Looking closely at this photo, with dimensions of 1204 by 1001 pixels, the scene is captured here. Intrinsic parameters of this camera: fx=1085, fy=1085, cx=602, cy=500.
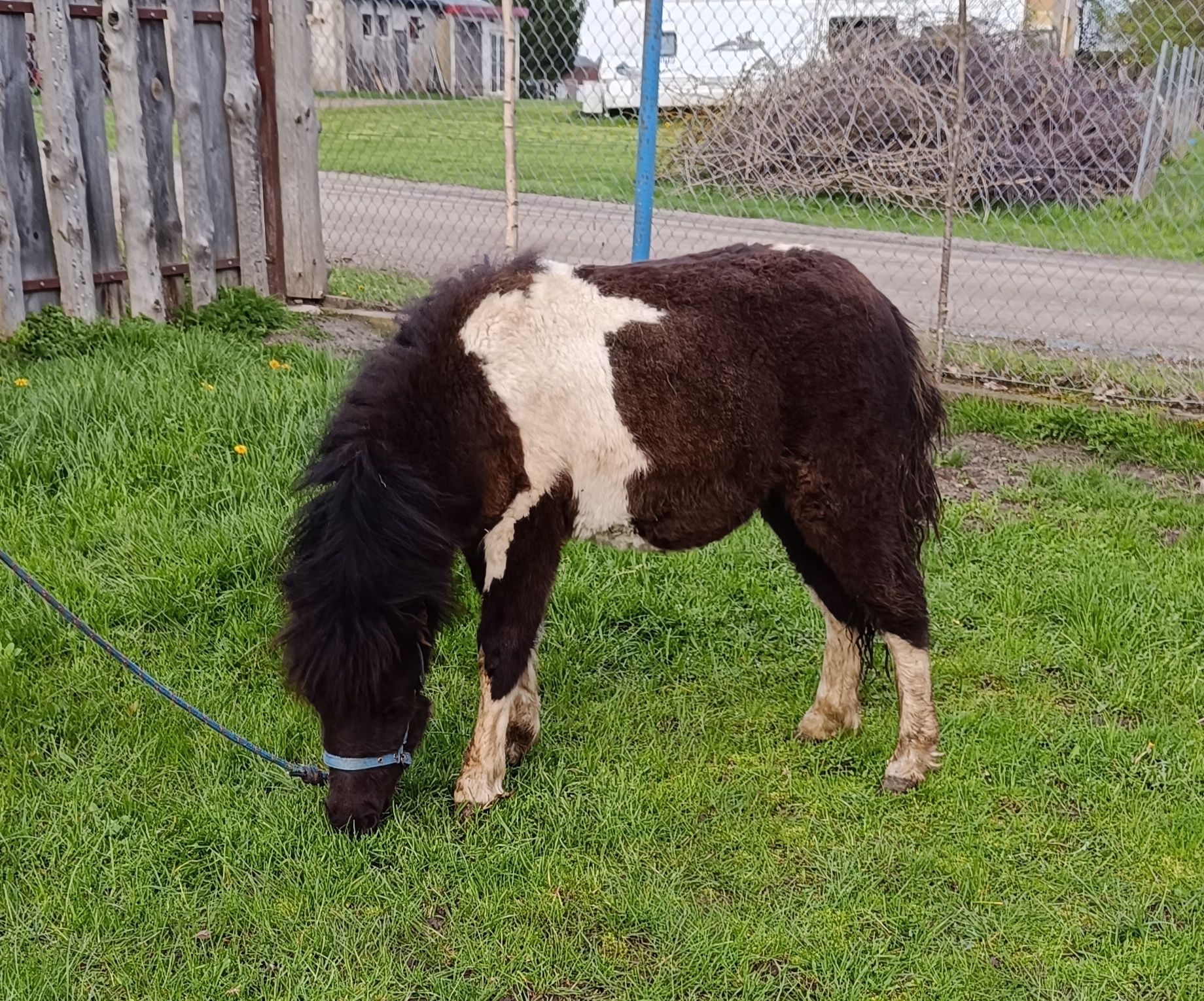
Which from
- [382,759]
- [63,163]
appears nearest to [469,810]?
[382,759]

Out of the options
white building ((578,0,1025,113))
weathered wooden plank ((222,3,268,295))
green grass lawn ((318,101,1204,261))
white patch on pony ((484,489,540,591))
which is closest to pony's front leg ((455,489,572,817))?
white patch on pony ((484,489,540,591))

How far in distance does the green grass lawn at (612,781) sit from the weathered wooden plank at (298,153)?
233cm

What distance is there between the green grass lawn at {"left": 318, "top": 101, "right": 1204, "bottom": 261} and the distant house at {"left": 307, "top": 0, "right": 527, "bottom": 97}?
198 millimetres

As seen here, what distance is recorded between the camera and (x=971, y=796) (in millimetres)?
3342

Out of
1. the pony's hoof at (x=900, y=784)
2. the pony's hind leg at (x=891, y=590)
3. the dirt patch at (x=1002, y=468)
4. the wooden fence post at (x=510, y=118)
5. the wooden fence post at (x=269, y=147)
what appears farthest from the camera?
the wooden fence post at (x=269, y=147)

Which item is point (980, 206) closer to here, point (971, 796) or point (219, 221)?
point (219, 221)

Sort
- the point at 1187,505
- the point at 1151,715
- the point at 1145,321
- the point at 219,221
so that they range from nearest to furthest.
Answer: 1. the point at 1151,715
2. the point at 1187,505
3. the point at 219,221
4. the point at 1145,321

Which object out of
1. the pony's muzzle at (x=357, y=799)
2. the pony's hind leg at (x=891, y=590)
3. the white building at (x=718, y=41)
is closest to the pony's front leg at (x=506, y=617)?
the pony's muzzle at (x=357, y=799)

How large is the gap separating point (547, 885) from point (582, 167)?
25.7ft

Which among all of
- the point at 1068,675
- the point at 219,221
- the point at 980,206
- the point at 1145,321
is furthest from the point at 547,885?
the point at 980,206

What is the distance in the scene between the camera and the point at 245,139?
6.70 metres

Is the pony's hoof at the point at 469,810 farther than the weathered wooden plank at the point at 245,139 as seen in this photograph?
No

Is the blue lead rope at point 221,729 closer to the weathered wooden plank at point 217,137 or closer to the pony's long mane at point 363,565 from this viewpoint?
the pony's long mane at point 363,565

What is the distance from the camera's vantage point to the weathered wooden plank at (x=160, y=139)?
Answer: 6.26 m
